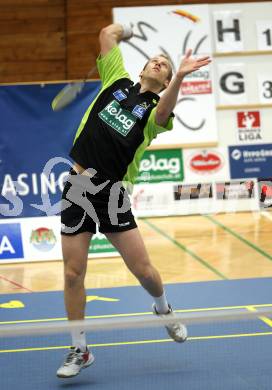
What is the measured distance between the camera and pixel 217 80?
10.0 metres

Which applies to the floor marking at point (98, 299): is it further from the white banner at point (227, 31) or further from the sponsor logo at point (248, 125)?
the white banner at point (227, 31)

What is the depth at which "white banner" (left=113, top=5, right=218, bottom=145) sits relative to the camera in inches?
388

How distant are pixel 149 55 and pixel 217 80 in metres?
1.02

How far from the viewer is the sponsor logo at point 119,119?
4.16 meters

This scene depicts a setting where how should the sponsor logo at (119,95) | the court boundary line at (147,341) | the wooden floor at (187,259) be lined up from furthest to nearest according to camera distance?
1. the wooden floor at (187,259)
2. the court boundary line at (147,341)
3. the sponsor logo at (119,95)

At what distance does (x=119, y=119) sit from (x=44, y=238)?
3719 mm

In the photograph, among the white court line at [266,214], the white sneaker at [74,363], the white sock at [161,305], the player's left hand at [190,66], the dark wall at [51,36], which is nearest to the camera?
the player's left hand at [190,66]

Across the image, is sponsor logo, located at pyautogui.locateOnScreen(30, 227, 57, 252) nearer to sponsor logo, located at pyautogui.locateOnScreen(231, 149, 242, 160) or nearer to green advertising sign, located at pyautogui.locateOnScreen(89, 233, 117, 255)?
green advertising sign, located at pyautogui.locateOnScreen(89, 233, 117, 255)

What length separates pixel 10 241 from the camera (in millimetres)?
7621

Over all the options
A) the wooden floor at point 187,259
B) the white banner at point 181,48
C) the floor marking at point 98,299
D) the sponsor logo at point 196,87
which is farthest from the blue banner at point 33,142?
the sponsor logo at point 196,87

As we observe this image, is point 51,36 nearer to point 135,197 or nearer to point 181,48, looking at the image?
point 181,48

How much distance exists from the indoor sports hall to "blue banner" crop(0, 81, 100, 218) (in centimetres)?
2

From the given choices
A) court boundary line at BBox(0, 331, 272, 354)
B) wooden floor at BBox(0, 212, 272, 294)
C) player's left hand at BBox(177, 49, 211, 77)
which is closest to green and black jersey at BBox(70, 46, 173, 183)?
player's left hand at BBox(177, 49, 211, 77)

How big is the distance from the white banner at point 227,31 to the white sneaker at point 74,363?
6.67 m
